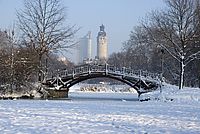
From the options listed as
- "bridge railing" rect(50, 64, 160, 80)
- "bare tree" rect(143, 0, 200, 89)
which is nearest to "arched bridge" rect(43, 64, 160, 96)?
"bridge railing" rect(50, 64, 160, 80)

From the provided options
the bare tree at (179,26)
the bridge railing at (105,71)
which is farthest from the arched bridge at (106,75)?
the bare tree at (179,26)

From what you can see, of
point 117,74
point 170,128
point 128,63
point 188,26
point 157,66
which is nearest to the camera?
point 170,128

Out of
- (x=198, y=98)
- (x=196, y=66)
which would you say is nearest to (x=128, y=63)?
(x=196, y=66)

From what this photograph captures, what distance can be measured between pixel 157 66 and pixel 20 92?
37667 millimetres

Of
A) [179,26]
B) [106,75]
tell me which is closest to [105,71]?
[106,75]

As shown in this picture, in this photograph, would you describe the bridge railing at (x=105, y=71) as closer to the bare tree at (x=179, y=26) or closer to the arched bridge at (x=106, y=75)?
the arched bridge at (x=106, y=75)

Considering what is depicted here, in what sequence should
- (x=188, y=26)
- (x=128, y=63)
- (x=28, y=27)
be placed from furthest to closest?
(x=128, y=63), (x=28, y=27), (x=188, y=26)

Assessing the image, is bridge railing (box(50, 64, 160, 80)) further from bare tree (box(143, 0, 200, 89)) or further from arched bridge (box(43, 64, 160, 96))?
bare tree (box(143, 0, 200, 89))

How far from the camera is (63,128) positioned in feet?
41.3

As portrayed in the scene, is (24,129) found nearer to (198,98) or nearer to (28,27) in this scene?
(198,98)

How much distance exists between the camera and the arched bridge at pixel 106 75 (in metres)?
48.2

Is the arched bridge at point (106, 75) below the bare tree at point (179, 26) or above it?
below

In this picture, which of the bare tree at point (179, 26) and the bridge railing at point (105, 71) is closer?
the bare tree at point (179, 26)

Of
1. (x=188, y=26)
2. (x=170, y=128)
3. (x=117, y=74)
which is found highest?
(x=188, y=26)
